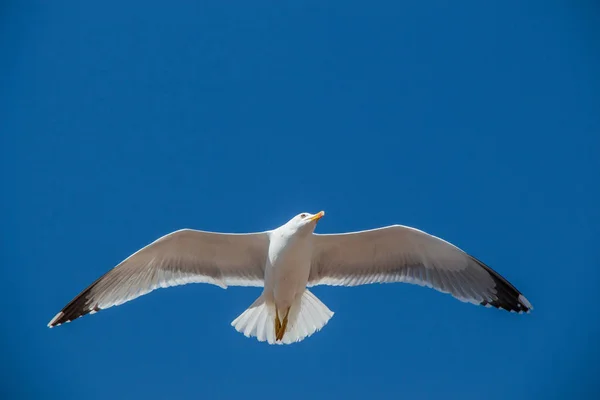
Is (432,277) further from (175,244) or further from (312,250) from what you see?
(175,244)

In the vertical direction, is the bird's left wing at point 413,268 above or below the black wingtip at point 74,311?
above

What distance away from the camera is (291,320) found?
5473mm

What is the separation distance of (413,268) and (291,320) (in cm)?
100

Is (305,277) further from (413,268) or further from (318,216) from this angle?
(413,268)

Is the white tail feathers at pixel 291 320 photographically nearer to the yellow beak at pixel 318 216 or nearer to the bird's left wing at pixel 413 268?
the bird's left wing at pixel 413 268

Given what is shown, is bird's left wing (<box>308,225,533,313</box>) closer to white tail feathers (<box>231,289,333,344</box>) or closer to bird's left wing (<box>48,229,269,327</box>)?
white tail feathers (<box>231,289,333,344</box>)

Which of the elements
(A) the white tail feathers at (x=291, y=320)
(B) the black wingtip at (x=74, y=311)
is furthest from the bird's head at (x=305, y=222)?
(B) the black wingtip at (x=74, y=311)

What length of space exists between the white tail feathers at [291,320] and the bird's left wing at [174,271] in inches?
10.7

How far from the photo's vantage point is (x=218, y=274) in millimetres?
5656

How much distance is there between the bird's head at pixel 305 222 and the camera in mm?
5055

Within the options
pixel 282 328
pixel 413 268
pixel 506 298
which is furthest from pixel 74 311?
pixel 506 298

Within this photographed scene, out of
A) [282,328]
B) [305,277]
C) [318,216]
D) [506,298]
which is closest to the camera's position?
[318,216]

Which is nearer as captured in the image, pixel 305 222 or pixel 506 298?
pixel 305 222

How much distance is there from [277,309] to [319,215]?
844mm
